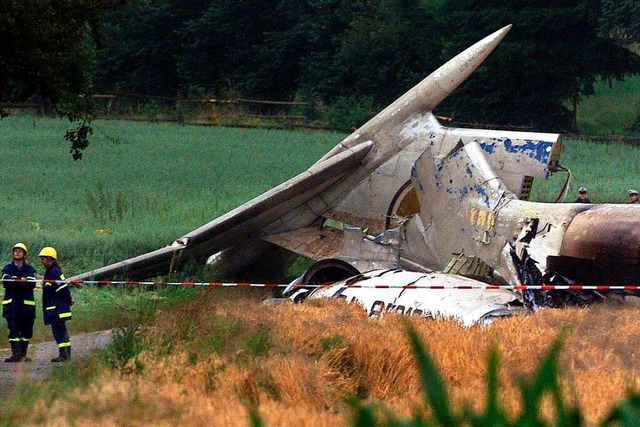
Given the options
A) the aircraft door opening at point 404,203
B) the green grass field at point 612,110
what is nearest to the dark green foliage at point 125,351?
the aircraft door opening at point 404,203

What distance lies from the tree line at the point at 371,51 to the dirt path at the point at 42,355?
100 ft

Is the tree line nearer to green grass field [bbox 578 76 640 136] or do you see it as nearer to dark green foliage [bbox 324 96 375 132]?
dark green foliage [bbox 324 96 375 132]

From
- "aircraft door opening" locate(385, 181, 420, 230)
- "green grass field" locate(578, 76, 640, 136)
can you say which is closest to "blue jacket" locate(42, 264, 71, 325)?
"aircraft door opening" locate(385, 181, 420, 230)

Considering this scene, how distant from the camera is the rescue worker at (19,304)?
14.3 m

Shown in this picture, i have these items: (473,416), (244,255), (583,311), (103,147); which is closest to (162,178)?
(103,147)

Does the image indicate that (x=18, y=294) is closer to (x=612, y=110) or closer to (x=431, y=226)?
(x=431, y=226)

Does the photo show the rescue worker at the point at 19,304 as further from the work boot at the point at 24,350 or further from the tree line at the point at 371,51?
the tree line at the point at 371,51

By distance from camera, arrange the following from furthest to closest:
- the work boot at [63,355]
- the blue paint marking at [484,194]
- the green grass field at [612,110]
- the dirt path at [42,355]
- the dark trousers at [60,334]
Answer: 1. the green grass field at [612,110]
2. the blue paint marking at [484,194]
3. the dark trousers at [60,334]
4. the work boot at [63,355]
5. the dirt path at [42,355]

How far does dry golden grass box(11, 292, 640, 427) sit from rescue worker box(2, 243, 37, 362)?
9.83 feet

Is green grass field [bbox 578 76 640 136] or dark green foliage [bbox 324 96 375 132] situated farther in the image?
green grass field [bbox 578 76 640 136]

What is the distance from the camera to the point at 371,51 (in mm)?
65938

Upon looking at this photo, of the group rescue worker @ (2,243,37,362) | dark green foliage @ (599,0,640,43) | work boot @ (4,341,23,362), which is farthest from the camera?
dark green foliage @ (599,0,640,43)

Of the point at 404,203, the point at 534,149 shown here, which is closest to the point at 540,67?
the point at 404,203

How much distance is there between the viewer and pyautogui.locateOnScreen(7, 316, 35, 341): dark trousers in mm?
14281
